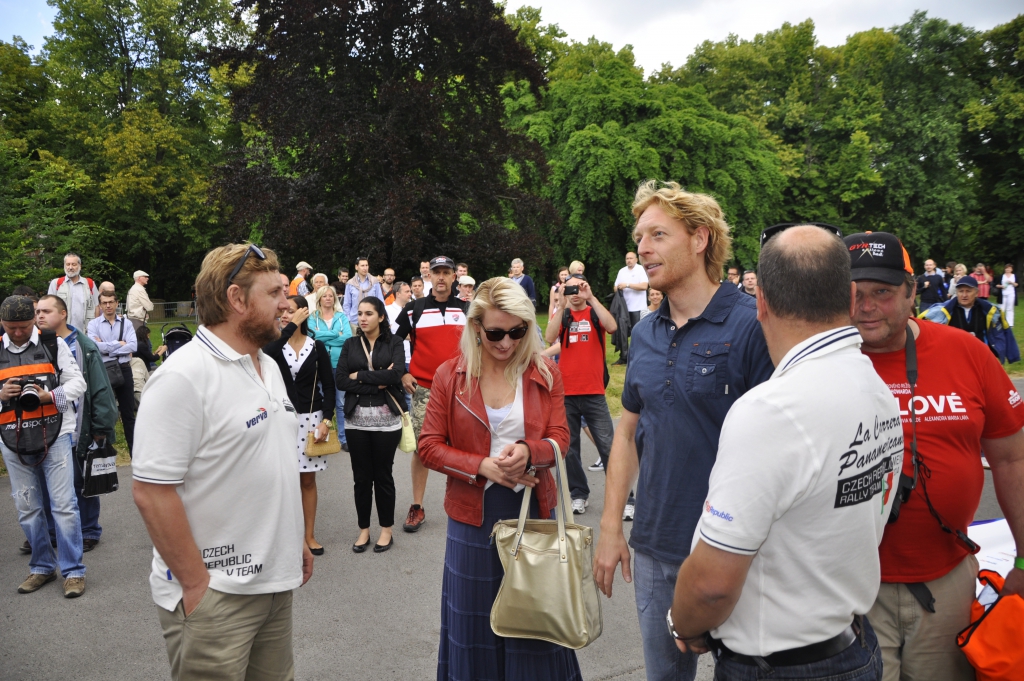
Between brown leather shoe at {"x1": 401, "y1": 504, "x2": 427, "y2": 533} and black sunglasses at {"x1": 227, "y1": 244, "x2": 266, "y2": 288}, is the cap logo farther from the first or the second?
brown leather shoe at {"x1": 401, "y1": 504, "x2": 427, "y2": 533}

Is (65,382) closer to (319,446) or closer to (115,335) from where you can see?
(319,446)

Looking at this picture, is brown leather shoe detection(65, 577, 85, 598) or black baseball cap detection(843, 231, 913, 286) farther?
brown leather shoe detection(65, 577, 85, 598)

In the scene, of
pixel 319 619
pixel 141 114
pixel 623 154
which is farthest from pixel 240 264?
pixel 141 114

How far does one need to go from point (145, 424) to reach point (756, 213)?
30594mm

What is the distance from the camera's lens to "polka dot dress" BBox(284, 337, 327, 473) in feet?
17.8

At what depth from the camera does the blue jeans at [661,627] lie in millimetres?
2465

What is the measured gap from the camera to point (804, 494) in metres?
1.53

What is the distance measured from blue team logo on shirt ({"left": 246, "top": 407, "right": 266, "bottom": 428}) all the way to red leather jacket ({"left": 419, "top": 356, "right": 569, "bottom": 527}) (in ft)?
3.01

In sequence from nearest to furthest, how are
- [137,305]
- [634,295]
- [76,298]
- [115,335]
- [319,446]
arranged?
[319,446] < [115,335] < [76,298] < [137,305] < [634,295]

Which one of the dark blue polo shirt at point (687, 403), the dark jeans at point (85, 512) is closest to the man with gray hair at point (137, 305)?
the dark jeans at point (85, 512)

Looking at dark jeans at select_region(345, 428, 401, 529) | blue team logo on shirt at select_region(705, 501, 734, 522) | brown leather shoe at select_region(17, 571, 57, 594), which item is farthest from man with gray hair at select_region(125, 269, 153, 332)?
blue team logo on shirt at select_region(705, 501, 734, 522)

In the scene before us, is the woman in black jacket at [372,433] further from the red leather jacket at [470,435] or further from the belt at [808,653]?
the belt at [808,653]

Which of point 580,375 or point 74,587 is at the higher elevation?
point 580,375

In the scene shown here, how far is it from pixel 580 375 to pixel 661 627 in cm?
381
